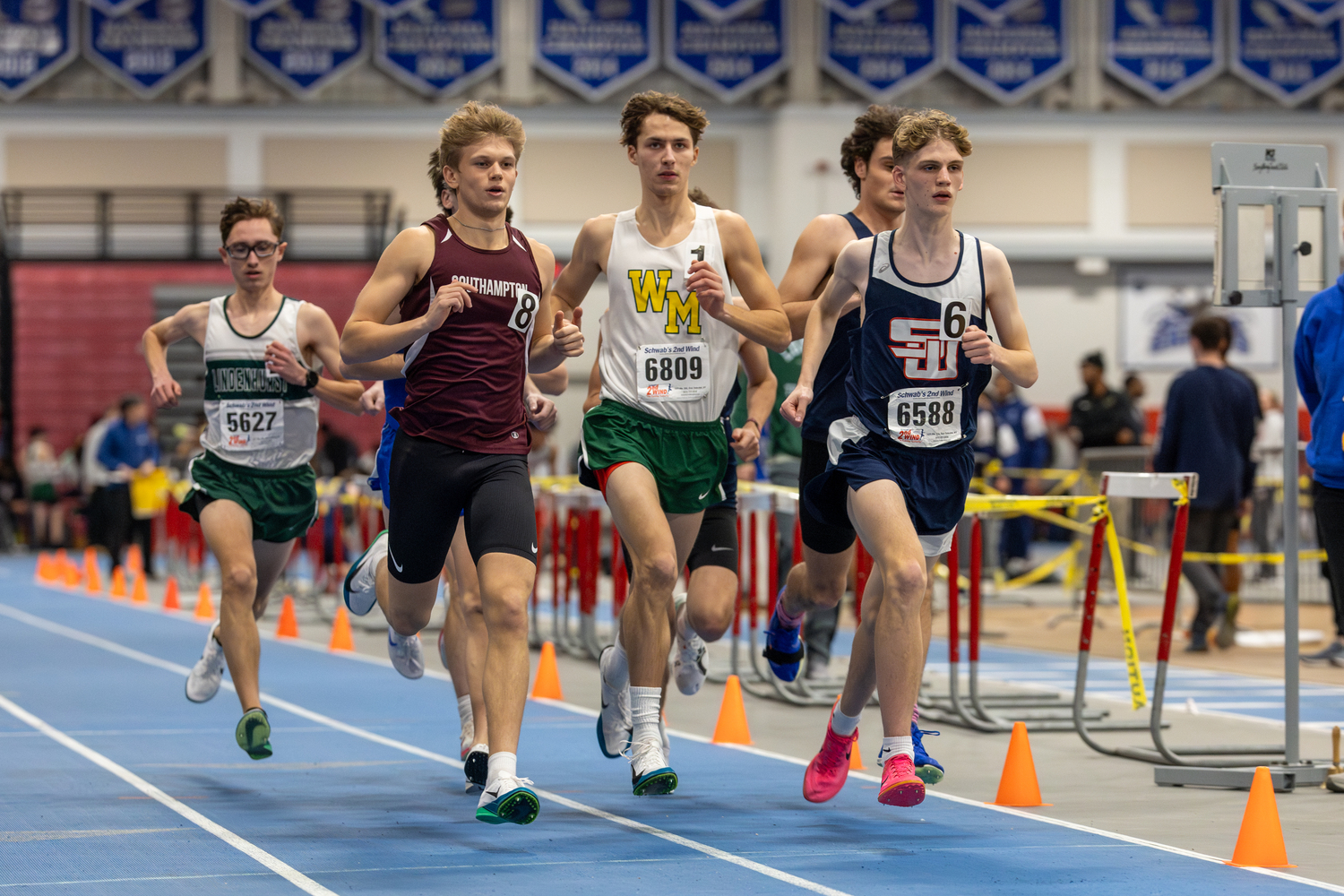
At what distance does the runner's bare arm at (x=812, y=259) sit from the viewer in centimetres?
668

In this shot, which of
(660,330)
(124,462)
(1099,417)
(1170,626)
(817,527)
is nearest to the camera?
(660,330)

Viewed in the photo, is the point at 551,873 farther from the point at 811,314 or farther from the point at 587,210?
the point at 587,210

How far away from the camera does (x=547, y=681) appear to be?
962 cm

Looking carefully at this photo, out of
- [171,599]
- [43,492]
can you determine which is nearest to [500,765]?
[171,599]

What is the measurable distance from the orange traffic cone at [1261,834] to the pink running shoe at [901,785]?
2.98 feet

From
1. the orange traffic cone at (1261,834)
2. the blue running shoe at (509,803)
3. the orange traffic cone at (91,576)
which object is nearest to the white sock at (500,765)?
the blue running shoe at (509,803)

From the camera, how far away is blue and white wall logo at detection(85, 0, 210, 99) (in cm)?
2864

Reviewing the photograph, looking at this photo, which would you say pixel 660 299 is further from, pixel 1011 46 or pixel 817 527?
pixel 1011 46

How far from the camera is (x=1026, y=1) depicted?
2891 cm

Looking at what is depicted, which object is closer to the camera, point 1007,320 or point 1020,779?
point 1007,320

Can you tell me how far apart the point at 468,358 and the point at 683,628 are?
1723mm

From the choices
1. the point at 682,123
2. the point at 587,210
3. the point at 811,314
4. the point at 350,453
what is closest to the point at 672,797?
the point at 811,314

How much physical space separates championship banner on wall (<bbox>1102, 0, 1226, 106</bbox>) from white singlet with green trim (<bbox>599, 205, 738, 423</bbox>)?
24.9 meters

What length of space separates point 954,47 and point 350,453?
1293cm
